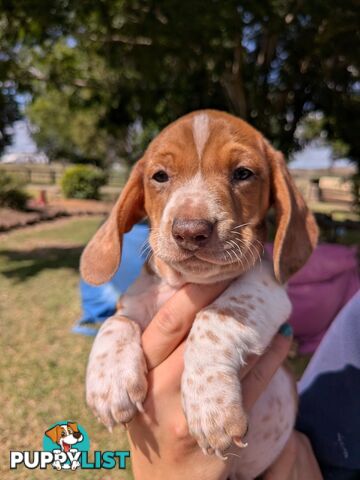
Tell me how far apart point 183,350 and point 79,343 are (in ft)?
16.3

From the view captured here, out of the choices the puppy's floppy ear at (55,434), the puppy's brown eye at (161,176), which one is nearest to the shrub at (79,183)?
the puppy's floppy ear at (55,434)

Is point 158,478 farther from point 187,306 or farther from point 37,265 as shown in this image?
point 37,265

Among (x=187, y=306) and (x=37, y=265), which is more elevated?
(x=187, y=306)

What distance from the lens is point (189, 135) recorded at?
8.52ft

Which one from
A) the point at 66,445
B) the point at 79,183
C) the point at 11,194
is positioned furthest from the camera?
the point at 79,183

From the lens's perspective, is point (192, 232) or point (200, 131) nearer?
point (192, 232)

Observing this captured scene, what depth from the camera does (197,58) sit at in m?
10.3

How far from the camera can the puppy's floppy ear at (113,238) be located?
108 inches

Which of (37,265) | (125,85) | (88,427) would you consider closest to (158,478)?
(88,427)

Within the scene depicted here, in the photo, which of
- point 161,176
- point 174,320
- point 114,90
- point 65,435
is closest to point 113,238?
point 161,176

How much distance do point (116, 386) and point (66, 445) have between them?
8.14 feet

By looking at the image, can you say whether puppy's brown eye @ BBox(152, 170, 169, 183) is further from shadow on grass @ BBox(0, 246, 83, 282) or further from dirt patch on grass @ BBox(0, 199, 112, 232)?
dirt patch on grass @ BBox(0, 199, 112, 232)

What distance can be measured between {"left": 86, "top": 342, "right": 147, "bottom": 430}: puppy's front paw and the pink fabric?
5007 millimetres

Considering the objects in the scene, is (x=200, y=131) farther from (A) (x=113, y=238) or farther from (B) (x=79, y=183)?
(B) (x=79, y=183)
